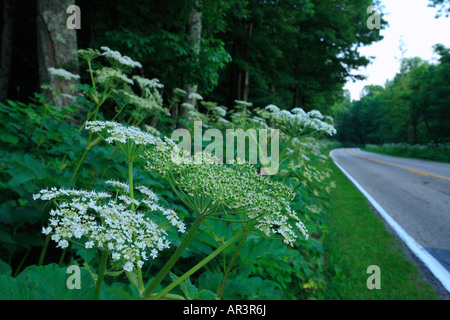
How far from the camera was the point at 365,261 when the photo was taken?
14.6 feet

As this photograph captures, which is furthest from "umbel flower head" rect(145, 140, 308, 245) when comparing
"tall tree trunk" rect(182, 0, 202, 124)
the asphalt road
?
"tall tree trunk" rect(182, 0, 202, 124)

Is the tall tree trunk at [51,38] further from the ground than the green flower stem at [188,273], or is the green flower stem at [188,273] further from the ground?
the tall tree trunk at [51,38]

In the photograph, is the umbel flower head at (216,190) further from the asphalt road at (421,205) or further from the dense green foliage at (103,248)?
the asphalt road at (421,205)

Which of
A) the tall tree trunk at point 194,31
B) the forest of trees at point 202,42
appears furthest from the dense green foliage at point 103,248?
the tall tree trunk at point 194,31

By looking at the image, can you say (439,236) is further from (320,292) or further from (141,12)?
(141,12)

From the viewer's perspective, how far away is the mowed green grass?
360 centimetres

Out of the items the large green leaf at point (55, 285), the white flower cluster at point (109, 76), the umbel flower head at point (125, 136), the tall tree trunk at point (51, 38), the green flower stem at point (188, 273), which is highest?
the tall tree trunk at point (51, 38)

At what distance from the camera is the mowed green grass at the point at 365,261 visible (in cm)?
360

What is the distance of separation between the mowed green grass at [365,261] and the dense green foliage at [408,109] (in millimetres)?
16148

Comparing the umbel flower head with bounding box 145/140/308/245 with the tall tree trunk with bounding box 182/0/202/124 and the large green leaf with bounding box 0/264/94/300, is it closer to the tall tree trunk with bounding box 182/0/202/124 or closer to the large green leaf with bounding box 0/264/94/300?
the large green leaf with bounding box 0/264/94/300

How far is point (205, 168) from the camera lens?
1246mm

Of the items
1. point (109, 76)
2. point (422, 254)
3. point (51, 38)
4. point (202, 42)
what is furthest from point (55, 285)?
point (202, 42)

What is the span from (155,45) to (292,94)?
15618 mm

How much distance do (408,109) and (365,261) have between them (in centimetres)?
4348
